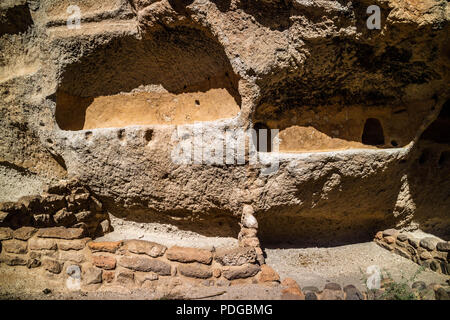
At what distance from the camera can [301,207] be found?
2.84 meters

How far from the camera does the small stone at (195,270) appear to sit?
2.42m

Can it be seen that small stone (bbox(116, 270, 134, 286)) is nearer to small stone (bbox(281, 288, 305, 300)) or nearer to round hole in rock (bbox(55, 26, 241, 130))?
small stone (bbox(281, 288, 305, 300))

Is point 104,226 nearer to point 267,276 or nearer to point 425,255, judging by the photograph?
point 267,276

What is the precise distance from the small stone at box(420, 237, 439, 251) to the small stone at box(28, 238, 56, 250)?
307cm

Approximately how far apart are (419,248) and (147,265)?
2.31 metres

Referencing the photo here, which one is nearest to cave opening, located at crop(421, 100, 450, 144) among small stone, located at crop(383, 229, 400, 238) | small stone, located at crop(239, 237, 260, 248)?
small stone, located at crop(383, 229, 400, 238)

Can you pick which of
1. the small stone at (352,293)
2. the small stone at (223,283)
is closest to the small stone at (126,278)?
the small stone at (223,283)

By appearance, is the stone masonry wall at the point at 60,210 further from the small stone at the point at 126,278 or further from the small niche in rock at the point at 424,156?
the small niche in rock at the point at 424,156

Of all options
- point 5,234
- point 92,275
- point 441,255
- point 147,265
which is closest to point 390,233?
point 441,255

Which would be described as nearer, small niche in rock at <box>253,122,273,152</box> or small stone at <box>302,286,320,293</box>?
small stone at <box>302,286,320,293</box>

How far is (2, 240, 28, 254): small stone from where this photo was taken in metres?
2.50

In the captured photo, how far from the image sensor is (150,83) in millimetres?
3072

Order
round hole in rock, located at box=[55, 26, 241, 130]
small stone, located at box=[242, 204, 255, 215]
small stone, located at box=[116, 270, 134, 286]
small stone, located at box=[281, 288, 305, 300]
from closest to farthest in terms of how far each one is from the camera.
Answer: small stone, located at box=[281, 288, 305, 300] < small stone, located at box=[116, 270, 134, 286] < small stone, located at box=[242, 204, 255, 215] < round hole in rock, located at box=[55, 26, 241, 130]

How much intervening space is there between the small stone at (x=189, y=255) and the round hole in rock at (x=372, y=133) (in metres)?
1.78
